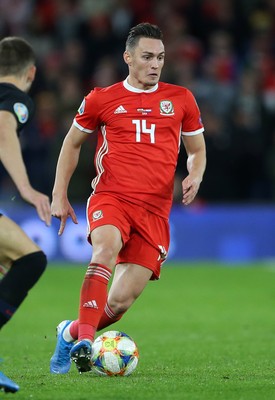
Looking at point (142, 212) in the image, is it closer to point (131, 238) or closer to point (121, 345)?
point (131, 238)

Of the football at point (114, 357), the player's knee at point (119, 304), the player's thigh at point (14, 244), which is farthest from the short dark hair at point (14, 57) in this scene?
the football at point (114, 357)

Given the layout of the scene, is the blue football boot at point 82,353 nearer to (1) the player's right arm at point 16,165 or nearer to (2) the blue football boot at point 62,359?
(2) the blue football boot at point 62,359

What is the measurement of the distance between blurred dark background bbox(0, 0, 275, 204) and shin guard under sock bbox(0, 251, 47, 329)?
9937mm

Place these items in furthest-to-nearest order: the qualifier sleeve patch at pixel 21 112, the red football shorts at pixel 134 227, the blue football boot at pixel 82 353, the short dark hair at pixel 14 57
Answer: the red football shorts at pixel 134 227 → the short dark hair at pixel 14 57 → the blue football boot at pixel 82 353 → the qualifier sleeve patch at pixel 21 112

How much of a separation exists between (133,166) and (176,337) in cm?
263

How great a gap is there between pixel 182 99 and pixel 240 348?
2323 millimetres

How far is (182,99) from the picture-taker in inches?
294

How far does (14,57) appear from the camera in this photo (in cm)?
660

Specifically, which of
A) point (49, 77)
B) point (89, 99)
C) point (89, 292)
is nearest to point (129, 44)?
point (89, 99)

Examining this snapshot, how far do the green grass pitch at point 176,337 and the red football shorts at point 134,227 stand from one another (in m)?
0.80

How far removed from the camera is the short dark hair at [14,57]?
6.57m

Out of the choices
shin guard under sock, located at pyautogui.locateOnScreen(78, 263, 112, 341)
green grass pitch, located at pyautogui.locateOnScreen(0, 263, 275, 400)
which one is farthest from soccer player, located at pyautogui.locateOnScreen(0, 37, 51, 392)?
shin guard under sock, located at pyautogui.locateOnScreen(78, 263, 112, 341)

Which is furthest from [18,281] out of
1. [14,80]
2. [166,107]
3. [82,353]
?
[166,107]

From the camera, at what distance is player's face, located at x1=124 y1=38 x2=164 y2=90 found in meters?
7.31
